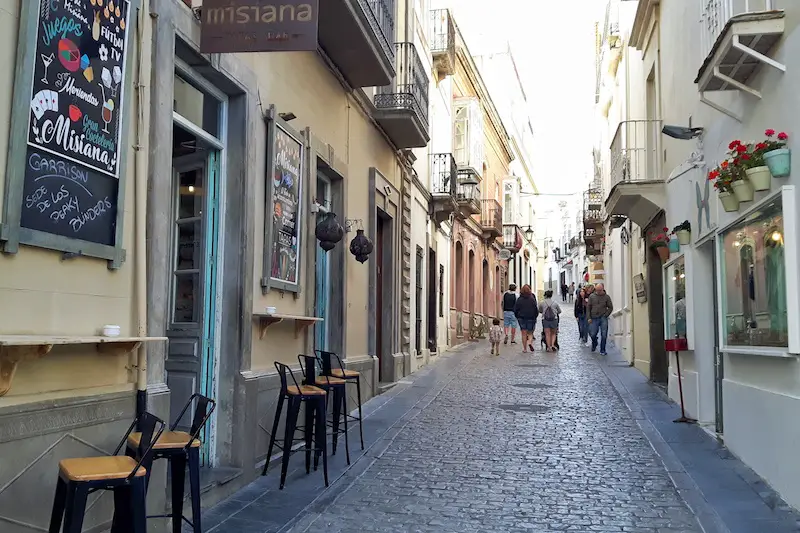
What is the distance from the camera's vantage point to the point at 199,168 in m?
6.56

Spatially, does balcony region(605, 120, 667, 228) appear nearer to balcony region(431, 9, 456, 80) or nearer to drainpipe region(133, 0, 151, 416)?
balcony region(431, 9, 456, 80)

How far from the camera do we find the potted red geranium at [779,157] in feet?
18.0

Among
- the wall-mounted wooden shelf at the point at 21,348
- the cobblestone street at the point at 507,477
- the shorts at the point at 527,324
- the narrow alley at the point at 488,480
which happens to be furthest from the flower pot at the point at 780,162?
the shorts at the point at 527,324

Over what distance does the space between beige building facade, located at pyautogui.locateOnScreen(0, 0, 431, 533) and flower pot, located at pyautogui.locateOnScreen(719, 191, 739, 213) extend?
4.18 metres

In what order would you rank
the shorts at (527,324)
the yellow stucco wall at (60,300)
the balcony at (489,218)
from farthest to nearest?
1. the balcony at (489,218)
2. the shorts at (527,324)
3. the yellow stucco wall at (60,300)

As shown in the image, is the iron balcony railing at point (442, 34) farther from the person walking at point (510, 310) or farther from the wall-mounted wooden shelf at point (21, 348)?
the wall-mounted wooden shelf at point (21, 348)

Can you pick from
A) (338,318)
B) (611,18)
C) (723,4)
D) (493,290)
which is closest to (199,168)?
(338,318)

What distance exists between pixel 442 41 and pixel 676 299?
967cm

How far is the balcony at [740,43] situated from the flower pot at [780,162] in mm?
664

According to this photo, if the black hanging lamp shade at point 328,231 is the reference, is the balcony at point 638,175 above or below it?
above

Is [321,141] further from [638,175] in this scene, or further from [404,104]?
[638,175]

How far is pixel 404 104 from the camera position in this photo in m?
11.9

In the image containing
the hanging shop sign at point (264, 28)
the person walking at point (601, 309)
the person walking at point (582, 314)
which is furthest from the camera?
the person walking at point (582, 314)

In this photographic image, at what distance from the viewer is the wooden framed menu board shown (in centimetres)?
366
